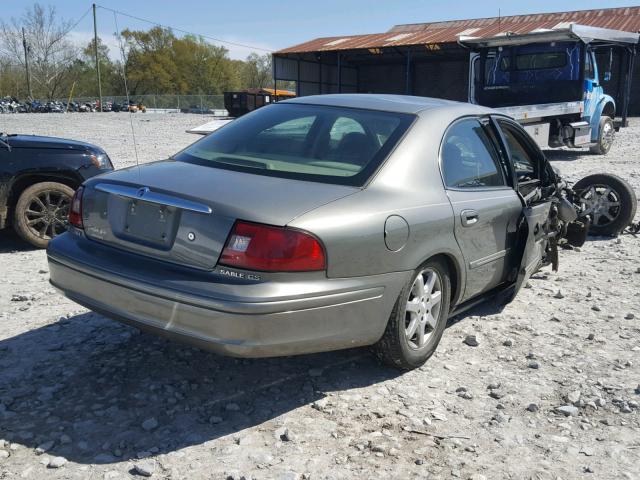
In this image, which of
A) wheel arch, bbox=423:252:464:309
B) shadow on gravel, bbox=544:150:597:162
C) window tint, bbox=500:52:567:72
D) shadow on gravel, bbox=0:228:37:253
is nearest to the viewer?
wheel arch, bbox=423:252:464:309

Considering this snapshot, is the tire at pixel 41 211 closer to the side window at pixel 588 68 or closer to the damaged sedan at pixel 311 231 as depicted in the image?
the damaged sedan at pixel 311 231

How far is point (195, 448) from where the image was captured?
293 cm

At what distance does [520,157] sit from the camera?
5.70 m

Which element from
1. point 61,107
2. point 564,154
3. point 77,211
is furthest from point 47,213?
point 61,107

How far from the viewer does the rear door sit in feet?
12.7

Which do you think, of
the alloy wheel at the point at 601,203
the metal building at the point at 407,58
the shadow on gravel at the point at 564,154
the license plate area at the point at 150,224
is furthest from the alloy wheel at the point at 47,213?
the metal building at the point at 407,58

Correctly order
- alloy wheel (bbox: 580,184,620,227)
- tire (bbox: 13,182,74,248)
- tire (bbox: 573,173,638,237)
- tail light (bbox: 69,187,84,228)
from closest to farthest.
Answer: tail light (bbox: 69,187,84,228)
tire (bbox: 13,182,74,248)
tire (bbox: 573,173,638,237)
alloy wheel (bbox: 580,184,620,227)

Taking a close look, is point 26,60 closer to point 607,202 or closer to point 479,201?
point 607,202

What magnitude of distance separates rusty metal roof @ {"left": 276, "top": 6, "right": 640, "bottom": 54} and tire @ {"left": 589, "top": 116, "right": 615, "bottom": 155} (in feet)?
42.4

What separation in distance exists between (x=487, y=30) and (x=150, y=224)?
32.3 m

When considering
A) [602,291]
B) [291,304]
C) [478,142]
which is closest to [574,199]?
[602,291]

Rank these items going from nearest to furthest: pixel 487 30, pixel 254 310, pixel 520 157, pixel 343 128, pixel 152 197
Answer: pixel 254 310, pixel 152 197, pixel 343 128, pixel 520 157, pixel 487 30

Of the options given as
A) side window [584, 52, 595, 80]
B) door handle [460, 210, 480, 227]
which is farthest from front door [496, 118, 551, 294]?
side window [584, 52, 595, 80]

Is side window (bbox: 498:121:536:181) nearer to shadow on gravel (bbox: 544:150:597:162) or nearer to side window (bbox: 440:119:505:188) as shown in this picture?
side window (bbox: 440:119:505:188)
